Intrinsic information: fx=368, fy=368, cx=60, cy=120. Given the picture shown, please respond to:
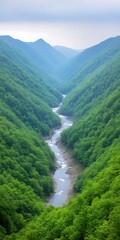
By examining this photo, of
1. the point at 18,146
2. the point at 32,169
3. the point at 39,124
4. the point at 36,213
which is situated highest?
the point at 39,124

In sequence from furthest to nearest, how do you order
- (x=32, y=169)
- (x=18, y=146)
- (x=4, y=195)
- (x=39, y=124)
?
1. (x=39, y=124)
2. (x=18, y=146)
3. (x=32, y=169)
4. (x=4, y=195)

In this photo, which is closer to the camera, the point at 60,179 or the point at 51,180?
the point at 51,180

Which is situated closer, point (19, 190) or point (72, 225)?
point (72, 225)

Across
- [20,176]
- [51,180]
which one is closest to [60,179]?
[51,180]

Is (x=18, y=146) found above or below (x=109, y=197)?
above

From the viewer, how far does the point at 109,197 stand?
72.3 meters

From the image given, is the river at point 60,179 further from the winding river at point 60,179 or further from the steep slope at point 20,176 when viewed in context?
the steep slope at point 20,176

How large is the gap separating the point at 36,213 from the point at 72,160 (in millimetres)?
55188

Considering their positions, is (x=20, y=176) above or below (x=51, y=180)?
above

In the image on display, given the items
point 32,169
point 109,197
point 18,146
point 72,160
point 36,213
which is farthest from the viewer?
point 72,160

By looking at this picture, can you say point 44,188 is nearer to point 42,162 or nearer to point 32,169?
point 32,169

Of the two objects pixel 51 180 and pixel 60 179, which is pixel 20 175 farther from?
pixel 60 179

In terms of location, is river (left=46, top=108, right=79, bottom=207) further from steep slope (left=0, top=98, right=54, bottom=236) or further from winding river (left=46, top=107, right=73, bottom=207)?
steep slope (left=0, top=98, right=54, bottom=236)

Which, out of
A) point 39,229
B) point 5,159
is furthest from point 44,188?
point 39,229
